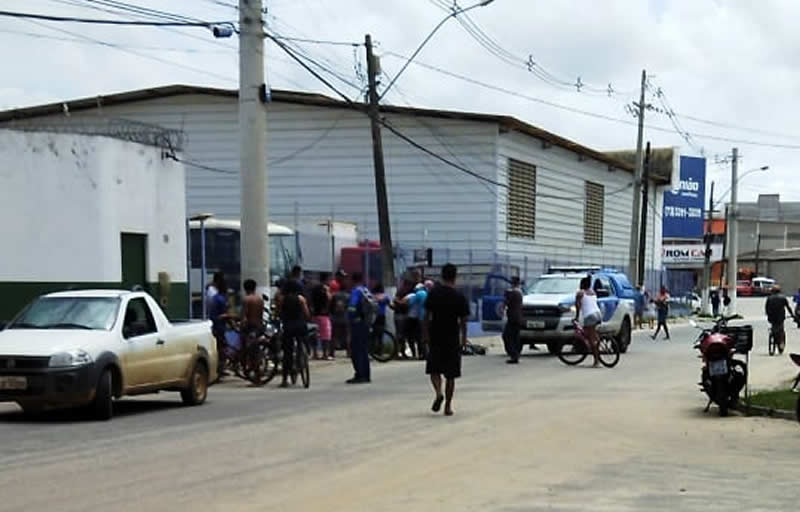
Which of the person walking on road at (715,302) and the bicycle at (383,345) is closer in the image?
the bicycle at (383,345)

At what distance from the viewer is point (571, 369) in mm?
22516

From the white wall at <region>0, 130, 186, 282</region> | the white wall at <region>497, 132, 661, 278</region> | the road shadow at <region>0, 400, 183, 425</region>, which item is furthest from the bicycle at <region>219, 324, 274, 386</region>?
the white wall at <region>497, 132, 661, 278</region>

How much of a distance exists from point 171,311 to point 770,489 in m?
17.8

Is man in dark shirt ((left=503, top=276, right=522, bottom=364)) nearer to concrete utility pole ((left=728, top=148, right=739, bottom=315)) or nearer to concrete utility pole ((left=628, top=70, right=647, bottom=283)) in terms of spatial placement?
concrete utility pole ((left=628, top=70, right=647, bottom=283))

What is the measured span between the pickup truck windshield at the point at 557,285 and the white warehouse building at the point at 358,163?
12.0 metres

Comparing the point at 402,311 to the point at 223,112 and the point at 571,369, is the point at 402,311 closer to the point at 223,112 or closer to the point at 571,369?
the point at 571,369

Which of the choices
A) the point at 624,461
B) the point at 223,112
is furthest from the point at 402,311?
the point at 223,112

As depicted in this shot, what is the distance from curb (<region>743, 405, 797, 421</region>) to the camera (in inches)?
556

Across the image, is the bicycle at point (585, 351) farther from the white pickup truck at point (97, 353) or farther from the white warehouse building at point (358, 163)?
the white warehouse building at point (358, 163)

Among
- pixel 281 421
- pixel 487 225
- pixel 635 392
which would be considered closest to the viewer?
pixel 281 421

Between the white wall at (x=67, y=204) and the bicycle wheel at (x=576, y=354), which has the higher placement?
the white wall at (x=67, y=204)

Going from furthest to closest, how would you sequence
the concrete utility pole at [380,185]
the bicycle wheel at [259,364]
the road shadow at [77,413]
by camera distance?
the concrete utility pole at [380,185] < the bicycle wheel at [259,364] < the road shadow at [77,413]

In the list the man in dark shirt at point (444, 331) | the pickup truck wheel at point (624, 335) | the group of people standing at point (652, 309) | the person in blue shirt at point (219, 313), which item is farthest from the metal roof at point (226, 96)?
the man in dark shirt at point (444, 331)

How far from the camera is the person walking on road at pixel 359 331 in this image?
61.1 feet
